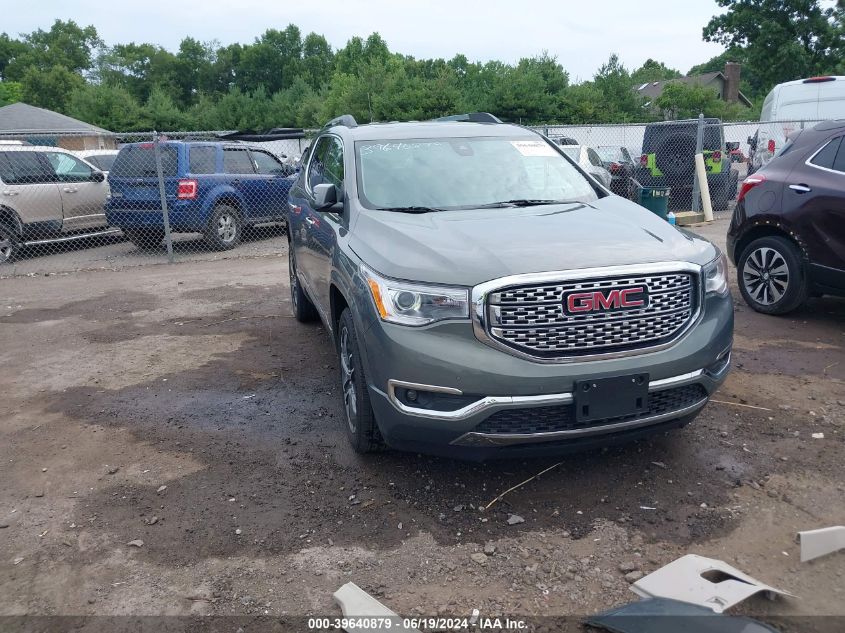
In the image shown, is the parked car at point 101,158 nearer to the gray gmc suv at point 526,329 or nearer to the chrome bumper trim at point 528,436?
the gray gmc suv at point 526,329

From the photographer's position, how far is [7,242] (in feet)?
36.8

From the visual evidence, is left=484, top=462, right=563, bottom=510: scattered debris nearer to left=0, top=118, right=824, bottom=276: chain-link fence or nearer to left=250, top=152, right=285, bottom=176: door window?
left=0, top=118, right=824, bottom=276: chain-link fence

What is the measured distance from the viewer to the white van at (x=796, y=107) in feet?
52.7

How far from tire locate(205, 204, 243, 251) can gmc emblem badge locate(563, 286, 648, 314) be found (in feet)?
31.1

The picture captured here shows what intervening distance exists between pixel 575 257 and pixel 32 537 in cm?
292

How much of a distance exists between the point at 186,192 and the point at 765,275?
8537 mm

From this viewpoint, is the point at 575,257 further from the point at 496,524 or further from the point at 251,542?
the point at 251,542

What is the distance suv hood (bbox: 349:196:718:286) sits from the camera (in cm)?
328

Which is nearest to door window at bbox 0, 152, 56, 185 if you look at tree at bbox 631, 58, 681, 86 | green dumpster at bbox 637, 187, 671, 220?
green dumpster at bbox 637, 187, 671, 220

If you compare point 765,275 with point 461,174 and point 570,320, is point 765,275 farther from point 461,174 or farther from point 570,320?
point 570,320

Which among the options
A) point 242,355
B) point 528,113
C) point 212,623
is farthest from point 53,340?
point 528,113

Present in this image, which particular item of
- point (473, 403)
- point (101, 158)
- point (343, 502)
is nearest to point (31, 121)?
point (101, 158)

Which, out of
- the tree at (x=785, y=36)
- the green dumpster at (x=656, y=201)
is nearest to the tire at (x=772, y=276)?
the green dumpster at (x=656, y=201)

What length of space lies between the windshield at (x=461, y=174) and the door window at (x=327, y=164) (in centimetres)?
25
